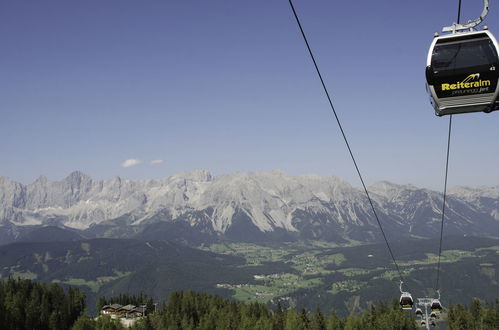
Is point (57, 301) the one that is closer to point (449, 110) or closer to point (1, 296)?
point (1, 296)

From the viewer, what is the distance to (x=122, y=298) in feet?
522

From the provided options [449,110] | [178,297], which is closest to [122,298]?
[178,297]

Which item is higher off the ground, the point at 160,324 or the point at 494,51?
the point at 494,51

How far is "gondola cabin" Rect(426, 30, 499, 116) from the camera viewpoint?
12180 millimetres

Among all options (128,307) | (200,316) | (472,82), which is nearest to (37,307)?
(128,307)

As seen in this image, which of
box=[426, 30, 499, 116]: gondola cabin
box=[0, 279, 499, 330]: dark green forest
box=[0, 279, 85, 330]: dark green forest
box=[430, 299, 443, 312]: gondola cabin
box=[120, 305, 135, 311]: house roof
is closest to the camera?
box=[426, 30, 499, 116]: gondola cabin

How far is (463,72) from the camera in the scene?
12.5 m

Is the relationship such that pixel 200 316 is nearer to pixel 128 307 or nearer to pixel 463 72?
pixel 128 307

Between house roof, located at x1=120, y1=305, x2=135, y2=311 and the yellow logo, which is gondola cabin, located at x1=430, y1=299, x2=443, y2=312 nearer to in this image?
the yellow logo

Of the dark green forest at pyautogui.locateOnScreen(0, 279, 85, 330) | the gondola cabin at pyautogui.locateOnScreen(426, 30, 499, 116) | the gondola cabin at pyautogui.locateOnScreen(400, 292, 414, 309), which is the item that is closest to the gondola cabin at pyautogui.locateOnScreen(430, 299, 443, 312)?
the gondola cabin at pyautogui.locateOnScreen(400, 292, 414, 309)

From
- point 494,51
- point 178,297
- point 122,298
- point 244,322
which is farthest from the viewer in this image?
point 122,298

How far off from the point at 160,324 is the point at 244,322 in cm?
2595

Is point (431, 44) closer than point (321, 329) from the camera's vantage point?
Yes

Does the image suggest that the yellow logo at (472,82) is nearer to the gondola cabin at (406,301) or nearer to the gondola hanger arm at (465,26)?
the gondola hanger arm at (465,26)
